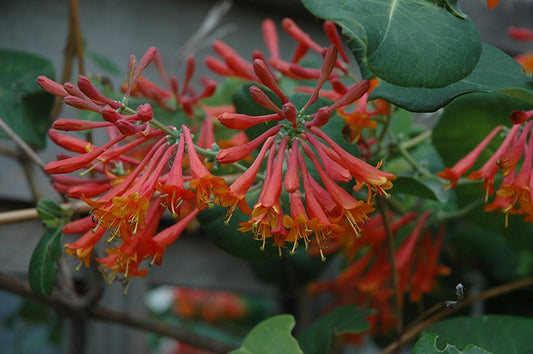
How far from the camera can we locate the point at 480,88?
2.47ft

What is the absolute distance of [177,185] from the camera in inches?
27.1

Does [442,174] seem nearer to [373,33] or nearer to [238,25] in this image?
[373,33]

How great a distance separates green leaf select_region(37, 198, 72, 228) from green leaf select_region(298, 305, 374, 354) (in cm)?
38

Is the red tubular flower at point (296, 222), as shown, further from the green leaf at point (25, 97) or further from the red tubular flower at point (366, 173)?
the green leaf at point (25, 97)

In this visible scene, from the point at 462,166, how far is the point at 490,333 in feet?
0.71

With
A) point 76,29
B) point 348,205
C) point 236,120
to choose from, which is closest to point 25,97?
point 76,29

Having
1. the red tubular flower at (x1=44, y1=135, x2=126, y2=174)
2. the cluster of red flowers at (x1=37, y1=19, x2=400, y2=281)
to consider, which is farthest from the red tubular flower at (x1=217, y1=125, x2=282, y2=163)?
the red tubular flower at (x1=44, y1=135, x2=126, y2=174)

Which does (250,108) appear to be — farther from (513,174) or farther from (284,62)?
(513,174)

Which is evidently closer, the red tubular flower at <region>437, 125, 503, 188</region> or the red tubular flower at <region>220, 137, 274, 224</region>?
the red tubular flower at <region>220, 137, 274, 224</region>

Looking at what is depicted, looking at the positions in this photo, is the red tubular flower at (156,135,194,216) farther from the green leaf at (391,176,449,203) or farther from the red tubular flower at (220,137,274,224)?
the green leaf at (391,176,449,203)

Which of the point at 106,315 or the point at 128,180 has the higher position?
the point at 128,180

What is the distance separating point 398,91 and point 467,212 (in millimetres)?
394

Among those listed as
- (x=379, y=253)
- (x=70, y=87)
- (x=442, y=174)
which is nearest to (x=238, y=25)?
(x=379, y=253)

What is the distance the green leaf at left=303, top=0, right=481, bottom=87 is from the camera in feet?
2.11
